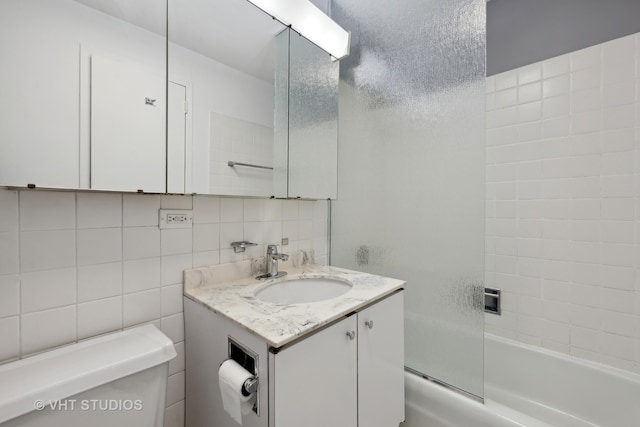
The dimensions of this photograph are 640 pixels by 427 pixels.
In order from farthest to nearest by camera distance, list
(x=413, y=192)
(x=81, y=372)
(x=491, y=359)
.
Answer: (x=491, y=359), (x=413, y=192), (x=81, y=372)

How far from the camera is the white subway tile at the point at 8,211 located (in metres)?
0.70

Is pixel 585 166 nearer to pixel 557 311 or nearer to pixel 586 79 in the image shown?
pixel 586 79

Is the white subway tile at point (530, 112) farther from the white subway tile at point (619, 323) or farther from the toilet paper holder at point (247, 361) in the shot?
the toilet paper holder at point (247, 361)

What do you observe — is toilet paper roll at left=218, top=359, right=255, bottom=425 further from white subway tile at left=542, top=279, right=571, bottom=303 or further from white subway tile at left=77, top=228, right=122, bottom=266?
white subway tile at left=542, top=279, right=571, bottom=303

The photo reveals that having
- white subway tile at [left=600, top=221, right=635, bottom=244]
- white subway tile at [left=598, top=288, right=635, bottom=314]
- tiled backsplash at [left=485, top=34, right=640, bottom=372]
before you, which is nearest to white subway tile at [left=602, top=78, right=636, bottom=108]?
tiled backsplash at [left=485, top=34, right=640, bottom=372]

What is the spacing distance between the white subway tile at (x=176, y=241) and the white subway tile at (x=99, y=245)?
5.1 inches

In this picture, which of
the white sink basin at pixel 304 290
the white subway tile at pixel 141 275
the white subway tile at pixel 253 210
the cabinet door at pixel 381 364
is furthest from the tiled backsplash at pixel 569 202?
the white subway tile at pixel 141 275

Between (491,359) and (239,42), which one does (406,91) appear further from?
(491,359)

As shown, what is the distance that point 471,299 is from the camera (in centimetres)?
108

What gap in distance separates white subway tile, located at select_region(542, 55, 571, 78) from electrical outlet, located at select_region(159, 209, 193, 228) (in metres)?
2.03

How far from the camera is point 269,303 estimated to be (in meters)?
0.90

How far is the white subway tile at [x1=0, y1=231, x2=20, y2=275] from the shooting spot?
0.71 metres

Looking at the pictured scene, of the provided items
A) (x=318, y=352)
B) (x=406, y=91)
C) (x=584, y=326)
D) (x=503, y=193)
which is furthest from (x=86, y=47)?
(x=584, y=326)

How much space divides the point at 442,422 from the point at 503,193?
52.1 inches
